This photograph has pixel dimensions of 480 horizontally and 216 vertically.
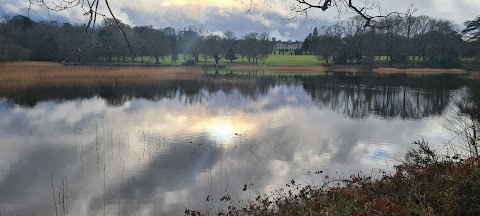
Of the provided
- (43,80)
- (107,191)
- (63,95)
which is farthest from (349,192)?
(43,80)

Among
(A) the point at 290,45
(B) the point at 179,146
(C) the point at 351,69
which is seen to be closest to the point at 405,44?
(C) the point at 351,69

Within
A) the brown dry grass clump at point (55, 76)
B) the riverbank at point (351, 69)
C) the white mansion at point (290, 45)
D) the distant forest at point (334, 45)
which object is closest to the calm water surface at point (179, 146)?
the brown dry grass clump at point (55, 76)

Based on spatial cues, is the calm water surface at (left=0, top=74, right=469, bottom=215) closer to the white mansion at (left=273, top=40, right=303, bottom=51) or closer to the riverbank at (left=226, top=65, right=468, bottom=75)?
the riverbank at (left=226, top=65, right=468, bottom=75)

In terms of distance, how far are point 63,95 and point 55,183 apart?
58.4 feet

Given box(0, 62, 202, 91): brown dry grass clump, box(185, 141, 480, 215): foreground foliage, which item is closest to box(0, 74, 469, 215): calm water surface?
box(185, 141, 480, 215): foreground foliage

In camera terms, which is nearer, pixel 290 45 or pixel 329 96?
pixel 329 96

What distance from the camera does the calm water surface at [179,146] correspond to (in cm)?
837

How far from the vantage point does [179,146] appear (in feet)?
40.5

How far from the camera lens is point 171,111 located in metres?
19.9

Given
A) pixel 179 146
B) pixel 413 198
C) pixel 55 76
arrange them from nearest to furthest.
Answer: pixel 413 198
pixel 179 146
pixel 55 76

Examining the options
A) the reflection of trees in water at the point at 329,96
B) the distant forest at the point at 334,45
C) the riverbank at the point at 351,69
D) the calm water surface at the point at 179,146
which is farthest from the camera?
the riverbank at the point at 351,69

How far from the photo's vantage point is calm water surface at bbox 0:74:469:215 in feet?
27.5

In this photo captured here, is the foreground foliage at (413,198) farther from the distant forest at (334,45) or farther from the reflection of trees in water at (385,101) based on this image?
the distant forest at (334,45)

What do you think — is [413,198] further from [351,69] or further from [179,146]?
[351,69]
